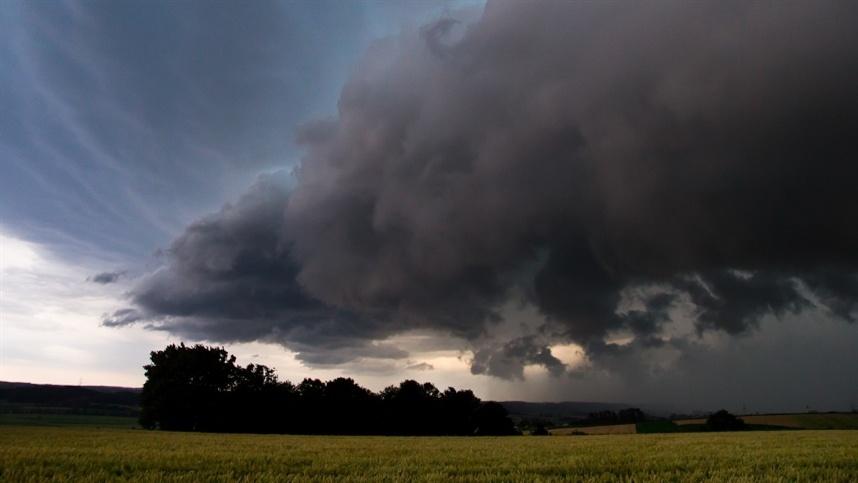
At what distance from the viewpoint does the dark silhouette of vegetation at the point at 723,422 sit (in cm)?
10562

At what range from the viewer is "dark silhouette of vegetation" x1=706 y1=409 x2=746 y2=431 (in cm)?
10562

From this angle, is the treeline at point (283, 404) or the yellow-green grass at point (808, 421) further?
A: the yellow-green grass at point (808, 421)

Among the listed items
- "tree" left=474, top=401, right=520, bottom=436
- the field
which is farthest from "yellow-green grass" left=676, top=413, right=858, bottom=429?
"tree" left=474, top=401, right=520, bottom=436

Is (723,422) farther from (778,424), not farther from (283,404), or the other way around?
(283,404)

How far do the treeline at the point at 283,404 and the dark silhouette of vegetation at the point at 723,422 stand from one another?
4193 centimetres

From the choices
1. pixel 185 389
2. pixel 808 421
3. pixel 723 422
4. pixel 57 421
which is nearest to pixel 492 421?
pixel 723 422

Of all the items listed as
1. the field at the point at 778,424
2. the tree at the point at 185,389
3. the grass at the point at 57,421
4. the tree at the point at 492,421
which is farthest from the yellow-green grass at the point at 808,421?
the grass at the point at 57,421

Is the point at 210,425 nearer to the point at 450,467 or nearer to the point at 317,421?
the point at 317,421

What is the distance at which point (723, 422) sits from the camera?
352ft

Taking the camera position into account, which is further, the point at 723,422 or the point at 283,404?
the point at 723,422

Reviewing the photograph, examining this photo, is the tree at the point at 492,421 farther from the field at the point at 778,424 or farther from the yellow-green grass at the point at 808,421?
the yellow-green grass at the point at 808,421

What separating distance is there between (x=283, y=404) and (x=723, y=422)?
8663cm

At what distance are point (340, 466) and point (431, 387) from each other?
297ft

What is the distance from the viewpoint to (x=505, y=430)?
9919cm
